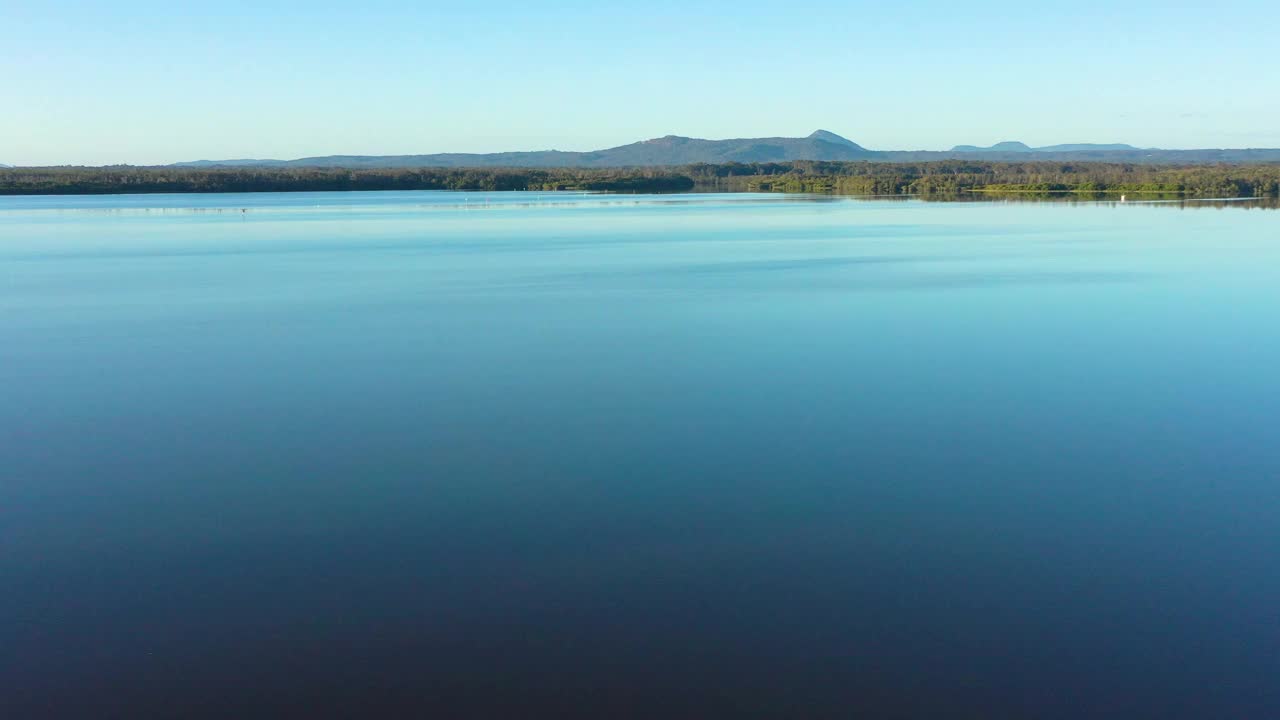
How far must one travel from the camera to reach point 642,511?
17.0 feet

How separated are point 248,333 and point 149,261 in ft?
28.1

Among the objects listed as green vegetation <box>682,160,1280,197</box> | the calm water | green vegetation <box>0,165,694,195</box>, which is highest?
green vegetation <box>0,165,694,195</box>

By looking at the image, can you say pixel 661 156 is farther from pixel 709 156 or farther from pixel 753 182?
pixel 753 182

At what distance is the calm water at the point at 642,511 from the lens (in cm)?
376

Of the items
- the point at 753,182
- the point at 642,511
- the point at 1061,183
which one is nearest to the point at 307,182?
the point at 753,182

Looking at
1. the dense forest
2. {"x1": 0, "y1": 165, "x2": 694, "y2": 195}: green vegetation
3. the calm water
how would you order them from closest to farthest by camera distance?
the calm water, the dense forest, {"x1": 0, "y1": 165, "x2": 694, "y2": 195}: green vegetation

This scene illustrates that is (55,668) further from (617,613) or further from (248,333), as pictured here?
(248,333)

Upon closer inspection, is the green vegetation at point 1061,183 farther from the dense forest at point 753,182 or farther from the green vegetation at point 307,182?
the green vegetation at point 307,182

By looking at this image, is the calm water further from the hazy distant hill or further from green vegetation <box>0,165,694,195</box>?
the hazy distant hill

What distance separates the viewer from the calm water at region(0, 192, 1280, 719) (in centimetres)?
Answer: 376

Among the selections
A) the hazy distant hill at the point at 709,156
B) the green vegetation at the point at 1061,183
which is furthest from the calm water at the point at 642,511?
the hazy distant hill at the point at 709,156

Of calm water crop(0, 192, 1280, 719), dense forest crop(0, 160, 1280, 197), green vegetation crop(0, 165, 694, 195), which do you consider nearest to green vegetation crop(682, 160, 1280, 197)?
dense forest crop(0, 160, 1280, 197)

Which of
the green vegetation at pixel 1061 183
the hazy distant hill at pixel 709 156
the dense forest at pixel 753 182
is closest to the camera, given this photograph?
the green vegetation at pixel 1061 183

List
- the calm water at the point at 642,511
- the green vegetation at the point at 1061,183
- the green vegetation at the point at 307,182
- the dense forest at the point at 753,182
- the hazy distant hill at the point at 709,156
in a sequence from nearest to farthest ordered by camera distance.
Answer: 1. the calm water at the point at 642,511
2. the green vegetation at the point at 1061,183
3. the dense forest at the point at 753,182
4. the green vegetation at the point at 307,182
5. the hazy distant hill at the point at 709,156
